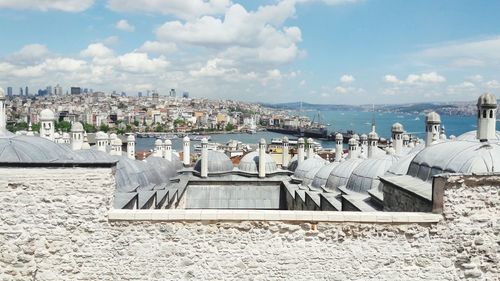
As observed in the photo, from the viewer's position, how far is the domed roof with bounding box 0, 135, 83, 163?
8.20 meters

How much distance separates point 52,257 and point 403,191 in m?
7.13

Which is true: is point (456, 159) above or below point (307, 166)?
above

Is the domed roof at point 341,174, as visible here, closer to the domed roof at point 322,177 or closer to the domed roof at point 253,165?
the domed roof at point 322,177

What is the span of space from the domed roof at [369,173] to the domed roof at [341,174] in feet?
4.83

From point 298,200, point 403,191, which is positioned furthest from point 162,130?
point 403,191

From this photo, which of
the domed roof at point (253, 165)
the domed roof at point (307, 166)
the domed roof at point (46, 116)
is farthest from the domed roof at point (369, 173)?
the domed roof at point (46, 116)

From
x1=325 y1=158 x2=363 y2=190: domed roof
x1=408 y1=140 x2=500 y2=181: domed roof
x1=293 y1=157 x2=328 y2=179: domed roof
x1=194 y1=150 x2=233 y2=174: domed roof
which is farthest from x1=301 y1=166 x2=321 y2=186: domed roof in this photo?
x1=408 y1=140 x2=500 y2=181: domed roof

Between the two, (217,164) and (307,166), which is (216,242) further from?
(217,164)

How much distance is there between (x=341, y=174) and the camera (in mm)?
17547

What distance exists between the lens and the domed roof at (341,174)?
17344 millimetres

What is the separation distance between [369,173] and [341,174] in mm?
2578

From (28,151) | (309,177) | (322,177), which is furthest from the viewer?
(309,177)

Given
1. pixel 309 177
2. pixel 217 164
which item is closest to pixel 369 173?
pixel 309 177

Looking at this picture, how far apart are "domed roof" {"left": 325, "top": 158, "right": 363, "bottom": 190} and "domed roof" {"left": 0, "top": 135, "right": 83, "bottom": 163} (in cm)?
1097
